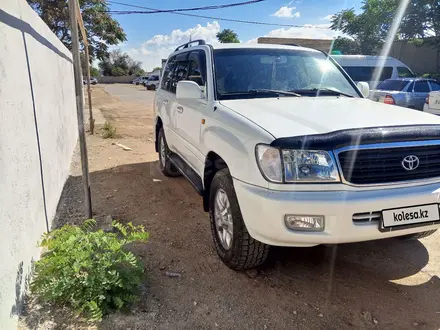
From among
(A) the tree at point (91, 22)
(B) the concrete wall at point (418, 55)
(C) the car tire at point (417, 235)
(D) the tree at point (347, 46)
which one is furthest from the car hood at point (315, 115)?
(D) the tree at point (347, 46)

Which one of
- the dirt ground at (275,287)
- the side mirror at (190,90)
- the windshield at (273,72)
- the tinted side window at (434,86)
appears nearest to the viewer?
the dirt ground at (275,287)

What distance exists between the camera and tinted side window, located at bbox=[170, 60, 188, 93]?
4874 millimetres

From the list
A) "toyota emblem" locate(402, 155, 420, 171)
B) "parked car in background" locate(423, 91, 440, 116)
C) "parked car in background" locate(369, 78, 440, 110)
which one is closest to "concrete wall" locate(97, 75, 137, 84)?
"parked car in background" locate(369, 78, 440, 110)

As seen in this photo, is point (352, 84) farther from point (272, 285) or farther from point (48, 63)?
point (48, 63)

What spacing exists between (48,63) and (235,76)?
9.04ft

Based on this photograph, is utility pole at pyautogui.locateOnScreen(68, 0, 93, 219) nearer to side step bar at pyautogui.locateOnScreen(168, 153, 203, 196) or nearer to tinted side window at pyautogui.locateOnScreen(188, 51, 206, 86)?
side step bar at pyautogui.locateOnScreen(168, 153, 203, 196)

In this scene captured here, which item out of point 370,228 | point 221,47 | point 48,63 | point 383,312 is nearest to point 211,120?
point 221,47

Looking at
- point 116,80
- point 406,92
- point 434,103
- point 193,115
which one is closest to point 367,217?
point 193,115

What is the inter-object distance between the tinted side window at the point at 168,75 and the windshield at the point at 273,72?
1773mm

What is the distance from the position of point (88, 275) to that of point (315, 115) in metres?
2.08

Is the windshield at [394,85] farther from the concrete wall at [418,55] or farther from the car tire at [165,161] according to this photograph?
the concrete wall at [418,55]

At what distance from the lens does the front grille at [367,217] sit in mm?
2507

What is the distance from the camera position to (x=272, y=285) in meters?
3.02

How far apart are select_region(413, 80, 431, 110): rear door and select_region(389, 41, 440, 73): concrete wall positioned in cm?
2221
